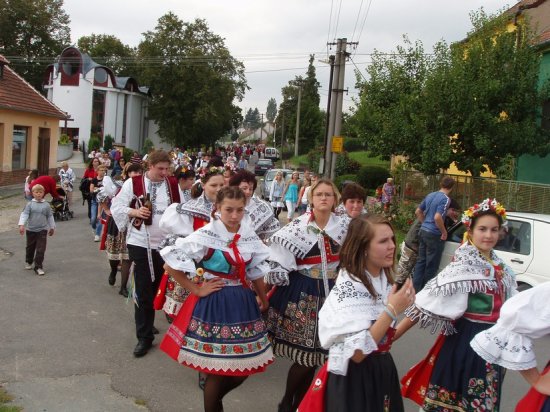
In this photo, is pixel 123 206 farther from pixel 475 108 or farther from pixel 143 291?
pixel 475 108

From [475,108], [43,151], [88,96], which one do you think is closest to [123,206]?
[475,108]

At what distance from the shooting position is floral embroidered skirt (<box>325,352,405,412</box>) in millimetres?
2854

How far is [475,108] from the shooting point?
15.8 meters

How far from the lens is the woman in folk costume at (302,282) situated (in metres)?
4.27

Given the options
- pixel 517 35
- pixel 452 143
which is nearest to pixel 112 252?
pixel 452 143

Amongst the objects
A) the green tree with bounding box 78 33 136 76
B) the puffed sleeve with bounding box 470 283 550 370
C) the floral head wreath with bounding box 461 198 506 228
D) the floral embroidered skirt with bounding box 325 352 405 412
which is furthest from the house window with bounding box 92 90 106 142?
the puffed sleeve with bounding box 470 283 550 370

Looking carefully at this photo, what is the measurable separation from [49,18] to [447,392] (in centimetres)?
5726

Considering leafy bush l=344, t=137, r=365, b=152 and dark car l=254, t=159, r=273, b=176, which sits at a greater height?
leafy bush l=344, t=137, r=365, b=152

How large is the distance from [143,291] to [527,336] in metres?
3.88

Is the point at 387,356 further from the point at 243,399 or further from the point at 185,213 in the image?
the point at 185,213

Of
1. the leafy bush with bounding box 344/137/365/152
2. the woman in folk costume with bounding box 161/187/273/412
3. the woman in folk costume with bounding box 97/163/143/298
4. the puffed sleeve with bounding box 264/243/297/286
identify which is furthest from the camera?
the leafy bush with bounding box 344/137/365/152

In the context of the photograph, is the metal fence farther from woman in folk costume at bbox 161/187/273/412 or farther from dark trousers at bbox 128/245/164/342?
woman in folk costume at bbox 161/187/273/412

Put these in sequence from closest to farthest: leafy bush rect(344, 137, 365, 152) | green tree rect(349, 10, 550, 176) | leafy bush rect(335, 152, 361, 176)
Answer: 1. green tree rect(349, 10, 550, 176)
2. leafy bush rect(335, 152, 361, 176)
3. leafy bush rect(344, 137, 365, 152)

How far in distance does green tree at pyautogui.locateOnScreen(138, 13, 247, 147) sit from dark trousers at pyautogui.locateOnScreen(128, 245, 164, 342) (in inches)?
1914
